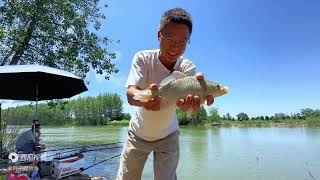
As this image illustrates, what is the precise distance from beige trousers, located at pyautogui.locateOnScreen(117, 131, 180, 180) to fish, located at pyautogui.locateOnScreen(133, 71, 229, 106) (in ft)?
2.51

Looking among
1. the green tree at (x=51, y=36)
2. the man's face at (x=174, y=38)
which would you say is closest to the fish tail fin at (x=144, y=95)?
the man's face at (x=174, y=38)

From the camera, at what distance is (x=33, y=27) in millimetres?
14328

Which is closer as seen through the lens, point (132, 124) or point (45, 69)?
point (132, 124)

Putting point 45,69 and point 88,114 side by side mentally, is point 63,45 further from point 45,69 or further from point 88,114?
point 88,114

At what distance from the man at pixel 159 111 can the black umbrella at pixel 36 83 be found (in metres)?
4.69

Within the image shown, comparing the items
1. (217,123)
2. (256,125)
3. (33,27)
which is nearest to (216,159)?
(33,27)

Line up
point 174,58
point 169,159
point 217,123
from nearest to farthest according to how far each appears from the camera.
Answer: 1. point 174,58
2. point 169,159
3. point 217,123

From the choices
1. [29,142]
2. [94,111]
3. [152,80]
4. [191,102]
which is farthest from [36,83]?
[94,111]

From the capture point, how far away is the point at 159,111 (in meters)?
3.00

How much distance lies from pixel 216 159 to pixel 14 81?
1403 centimetres

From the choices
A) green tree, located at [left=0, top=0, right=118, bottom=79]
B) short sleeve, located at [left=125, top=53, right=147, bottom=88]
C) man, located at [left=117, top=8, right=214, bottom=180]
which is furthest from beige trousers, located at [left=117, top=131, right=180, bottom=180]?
green tree, located at [left=0, top=0, right=118, bottom=79]

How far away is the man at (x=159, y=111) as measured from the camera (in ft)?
9.29

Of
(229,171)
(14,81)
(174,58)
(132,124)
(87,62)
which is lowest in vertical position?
(229,171)

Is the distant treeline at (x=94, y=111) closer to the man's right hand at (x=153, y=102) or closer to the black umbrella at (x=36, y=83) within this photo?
the black umbrella at (x=36, y=83)
